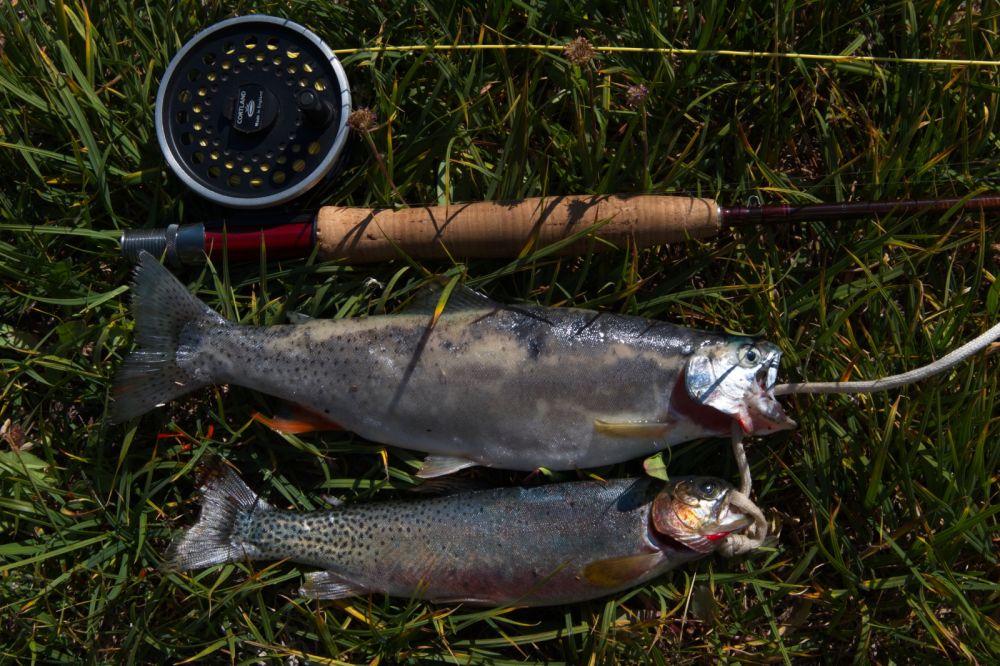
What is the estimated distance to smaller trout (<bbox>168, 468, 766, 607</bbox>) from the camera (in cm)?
287

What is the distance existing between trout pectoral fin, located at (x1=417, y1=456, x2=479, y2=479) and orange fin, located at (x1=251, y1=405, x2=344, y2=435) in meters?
0.38

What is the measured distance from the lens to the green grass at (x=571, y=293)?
300 cm

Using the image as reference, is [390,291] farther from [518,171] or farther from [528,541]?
[528,541]

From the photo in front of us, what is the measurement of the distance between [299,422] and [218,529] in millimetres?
546

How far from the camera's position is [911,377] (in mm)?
2738

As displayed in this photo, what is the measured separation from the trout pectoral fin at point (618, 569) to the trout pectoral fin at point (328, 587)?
91cm

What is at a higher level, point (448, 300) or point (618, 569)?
point (448, 300)

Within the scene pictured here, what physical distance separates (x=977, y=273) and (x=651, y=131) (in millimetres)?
1463

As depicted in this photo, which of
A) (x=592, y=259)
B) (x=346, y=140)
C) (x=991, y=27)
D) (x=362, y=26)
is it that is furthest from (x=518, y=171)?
(x=991, y=27)

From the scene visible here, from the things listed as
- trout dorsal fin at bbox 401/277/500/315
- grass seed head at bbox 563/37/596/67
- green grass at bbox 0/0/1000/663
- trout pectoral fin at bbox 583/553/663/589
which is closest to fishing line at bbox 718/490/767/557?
green grass at bbox 0/0/1000/663

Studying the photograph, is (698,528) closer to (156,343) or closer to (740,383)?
(740,383)

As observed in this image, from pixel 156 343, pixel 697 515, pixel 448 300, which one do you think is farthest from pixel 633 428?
pixel 156 343

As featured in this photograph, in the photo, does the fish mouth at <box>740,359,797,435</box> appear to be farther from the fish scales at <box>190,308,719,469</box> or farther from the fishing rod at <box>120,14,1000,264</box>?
the fishing rod at <box>120,14,1000,264</box>

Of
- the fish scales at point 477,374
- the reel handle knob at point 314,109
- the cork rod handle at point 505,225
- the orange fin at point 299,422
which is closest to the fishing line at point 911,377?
the fish scales at point 477,374
